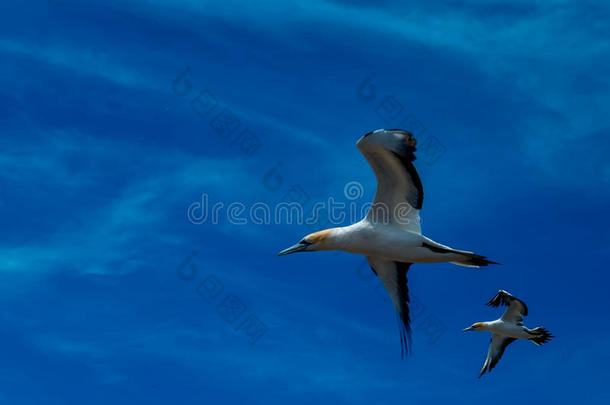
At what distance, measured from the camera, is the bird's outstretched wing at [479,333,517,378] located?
2414 centimetres

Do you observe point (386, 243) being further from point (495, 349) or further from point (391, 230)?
point (495, 349)

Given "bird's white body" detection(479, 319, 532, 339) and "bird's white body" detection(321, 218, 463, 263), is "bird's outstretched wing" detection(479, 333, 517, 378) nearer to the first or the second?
"bird's white body" detection(479, 319, 532, 339)

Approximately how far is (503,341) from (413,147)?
1243 cm

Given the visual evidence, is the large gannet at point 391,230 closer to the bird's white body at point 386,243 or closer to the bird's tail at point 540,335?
the bird's white body at point 386,243

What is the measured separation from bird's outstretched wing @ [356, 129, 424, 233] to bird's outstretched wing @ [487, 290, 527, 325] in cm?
735

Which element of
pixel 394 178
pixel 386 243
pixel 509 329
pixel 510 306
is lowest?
pixel 386 243

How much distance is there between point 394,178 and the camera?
15.3 metres

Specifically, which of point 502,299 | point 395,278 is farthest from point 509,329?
point 395,278

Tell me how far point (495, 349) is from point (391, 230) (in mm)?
10490

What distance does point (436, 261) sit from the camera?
1628 cm

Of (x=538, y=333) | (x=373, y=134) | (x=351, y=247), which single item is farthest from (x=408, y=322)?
(x=538, y=333)

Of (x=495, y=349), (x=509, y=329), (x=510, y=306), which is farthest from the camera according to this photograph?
(x=495, y=349)

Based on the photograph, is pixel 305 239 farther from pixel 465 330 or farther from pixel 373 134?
pixel 465 330

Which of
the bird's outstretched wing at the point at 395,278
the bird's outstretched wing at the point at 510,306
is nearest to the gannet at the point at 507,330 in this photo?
the bird's outstretched wing at the point at 510,306
